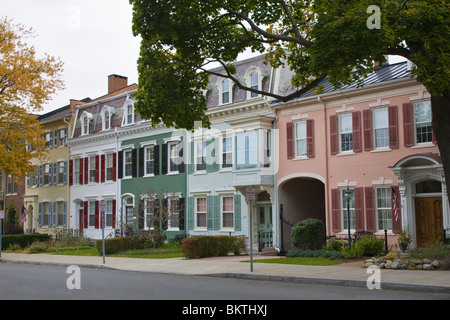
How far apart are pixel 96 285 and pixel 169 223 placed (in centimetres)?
1781

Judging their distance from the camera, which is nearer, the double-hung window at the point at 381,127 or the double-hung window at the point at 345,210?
the double-hung window at the point at 381,127

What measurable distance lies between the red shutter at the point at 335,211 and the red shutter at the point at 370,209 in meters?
1.40

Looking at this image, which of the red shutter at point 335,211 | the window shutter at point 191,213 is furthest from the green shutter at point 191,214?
the red shutter at point 335,211

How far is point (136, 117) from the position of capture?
3516 cm

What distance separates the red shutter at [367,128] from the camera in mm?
23406

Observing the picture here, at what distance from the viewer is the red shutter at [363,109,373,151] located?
23.4 meters

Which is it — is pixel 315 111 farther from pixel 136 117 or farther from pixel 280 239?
pixel 136 117

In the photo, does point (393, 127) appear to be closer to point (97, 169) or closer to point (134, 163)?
point (134, 163)

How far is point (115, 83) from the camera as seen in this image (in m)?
43.5

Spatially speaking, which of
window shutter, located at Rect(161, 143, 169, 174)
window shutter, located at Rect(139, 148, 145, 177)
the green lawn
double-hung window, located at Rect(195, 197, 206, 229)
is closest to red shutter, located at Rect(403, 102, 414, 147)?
the green lawn

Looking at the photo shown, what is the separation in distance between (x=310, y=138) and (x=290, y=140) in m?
1.11

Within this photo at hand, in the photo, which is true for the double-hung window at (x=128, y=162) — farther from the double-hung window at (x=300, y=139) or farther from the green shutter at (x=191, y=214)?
the double-hung window at (x=300, y=139)

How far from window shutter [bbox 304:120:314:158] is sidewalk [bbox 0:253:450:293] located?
616cm
